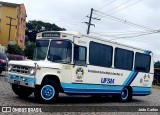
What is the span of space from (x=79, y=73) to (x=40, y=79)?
224cm

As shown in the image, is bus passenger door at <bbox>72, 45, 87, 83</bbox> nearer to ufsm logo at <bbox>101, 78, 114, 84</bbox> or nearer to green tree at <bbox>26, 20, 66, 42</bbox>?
ufsm logo at <bbox>101, 78, 114, 84</bbox>

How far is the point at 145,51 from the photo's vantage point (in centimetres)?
2034

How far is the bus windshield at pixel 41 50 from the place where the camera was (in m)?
14.8

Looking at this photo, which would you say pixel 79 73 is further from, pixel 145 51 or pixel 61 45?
pixel 145 51

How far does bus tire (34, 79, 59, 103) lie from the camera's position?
44.4 ft

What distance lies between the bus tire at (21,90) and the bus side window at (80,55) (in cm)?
238

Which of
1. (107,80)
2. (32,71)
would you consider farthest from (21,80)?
(107,80)

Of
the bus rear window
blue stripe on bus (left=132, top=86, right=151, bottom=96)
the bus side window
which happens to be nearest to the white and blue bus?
the bus side window

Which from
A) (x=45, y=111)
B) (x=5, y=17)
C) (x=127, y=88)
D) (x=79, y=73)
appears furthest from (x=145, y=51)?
(x=5, y=17)

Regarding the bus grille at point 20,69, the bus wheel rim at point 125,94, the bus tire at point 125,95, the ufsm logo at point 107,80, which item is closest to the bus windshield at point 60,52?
the bus grille at point 20,69

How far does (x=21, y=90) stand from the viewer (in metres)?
15.3

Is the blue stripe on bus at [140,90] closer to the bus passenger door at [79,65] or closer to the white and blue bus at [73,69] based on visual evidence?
the white and blue bus at [73,69]

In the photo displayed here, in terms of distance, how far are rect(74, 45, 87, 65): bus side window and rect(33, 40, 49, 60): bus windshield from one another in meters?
1.25

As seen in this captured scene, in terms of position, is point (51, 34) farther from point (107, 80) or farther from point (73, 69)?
point (107, 80)
